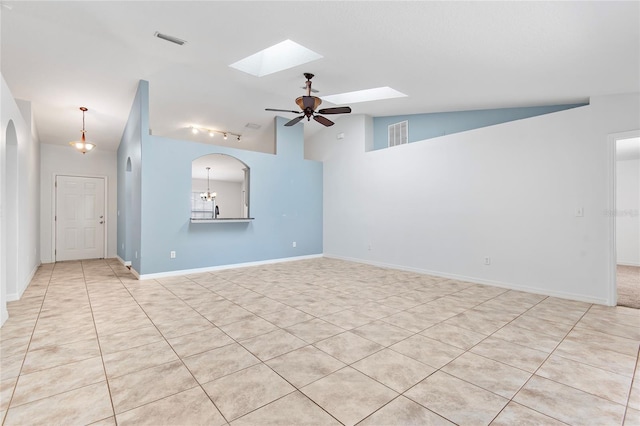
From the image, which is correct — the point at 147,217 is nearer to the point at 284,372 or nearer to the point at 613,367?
the point at 284,372

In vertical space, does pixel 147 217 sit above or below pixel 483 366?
above

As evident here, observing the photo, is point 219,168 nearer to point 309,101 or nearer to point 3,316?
point 309,101

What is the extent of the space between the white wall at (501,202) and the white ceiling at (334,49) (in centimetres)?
56

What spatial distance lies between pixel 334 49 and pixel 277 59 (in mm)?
1286

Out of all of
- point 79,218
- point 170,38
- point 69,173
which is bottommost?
point 79,218

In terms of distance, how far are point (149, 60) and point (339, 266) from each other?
481 centimetres

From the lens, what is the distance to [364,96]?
552 cm

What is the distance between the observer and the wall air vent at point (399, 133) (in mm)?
6270

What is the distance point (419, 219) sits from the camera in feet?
18.5

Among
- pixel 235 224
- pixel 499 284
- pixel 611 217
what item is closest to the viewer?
pixel 611 217

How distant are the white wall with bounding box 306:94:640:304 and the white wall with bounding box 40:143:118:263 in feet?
20.7

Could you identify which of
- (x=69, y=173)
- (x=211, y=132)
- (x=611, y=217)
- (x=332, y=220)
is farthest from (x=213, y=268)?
(x=611, y=217)

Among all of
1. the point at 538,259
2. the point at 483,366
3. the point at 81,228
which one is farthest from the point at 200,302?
the point at 81,228

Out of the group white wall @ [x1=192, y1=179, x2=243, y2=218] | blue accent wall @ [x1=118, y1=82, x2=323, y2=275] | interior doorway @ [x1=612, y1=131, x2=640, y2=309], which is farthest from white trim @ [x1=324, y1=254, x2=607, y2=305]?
white wall @ [x1=192, y1=179, x2=243, y2=218]
